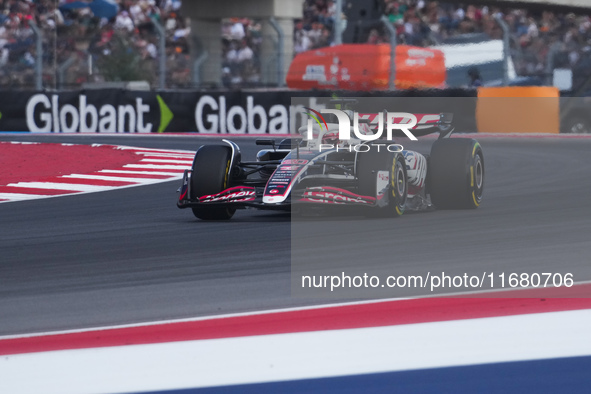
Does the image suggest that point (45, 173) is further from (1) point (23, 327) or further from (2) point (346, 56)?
(2) point (346, 56)

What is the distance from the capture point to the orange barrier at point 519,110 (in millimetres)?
16500

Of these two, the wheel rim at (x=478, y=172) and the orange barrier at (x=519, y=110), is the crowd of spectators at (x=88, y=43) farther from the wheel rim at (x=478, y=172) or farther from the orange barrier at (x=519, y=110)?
the wheel rim at (x=478, y=172)

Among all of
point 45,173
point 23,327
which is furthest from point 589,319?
point 45,173

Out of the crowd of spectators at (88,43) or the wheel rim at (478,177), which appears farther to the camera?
the crowd of spectators at (88,43)

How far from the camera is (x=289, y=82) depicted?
20.7 meters

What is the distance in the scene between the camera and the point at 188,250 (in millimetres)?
5922

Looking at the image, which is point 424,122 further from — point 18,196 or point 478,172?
point 18,196

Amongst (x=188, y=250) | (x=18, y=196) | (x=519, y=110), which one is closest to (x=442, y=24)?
(x=519, y=110)

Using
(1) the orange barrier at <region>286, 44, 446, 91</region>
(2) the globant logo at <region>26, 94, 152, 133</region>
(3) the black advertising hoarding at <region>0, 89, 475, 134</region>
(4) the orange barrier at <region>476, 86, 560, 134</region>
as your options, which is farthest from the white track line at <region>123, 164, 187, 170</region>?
(1) the orange barrier at <region>286, 44, 446, 91</region>

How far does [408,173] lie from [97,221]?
2314 millimetres

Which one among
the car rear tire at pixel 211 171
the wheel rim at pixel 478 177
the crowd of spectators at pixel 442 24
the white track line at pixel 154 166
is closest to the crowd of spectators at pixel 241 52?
the crowd of spectators at pixel 442 24

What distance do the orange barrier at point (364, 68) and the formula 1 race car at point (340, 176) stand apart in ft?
38.8

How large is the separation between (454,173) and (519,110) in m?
9.73

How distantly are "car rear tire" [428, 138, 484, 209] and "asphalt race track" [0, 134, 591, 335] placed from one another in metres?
0.13
